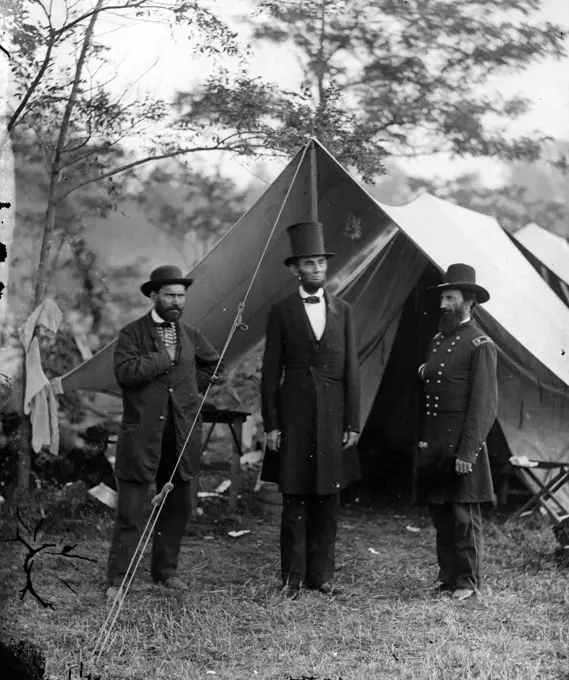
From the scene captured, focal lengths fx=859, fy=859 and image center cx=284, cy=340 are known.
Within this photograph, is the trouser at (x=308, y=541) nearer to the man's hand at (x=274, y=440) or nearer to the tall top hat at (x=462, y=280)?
the man's hand at (x=274, y=440)

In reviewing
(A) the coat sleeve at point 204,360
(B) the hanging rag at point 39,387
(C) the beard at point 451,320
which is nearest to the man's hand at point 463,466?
(C) the beard at point 451,320

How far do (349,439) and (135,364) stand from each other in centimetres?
118

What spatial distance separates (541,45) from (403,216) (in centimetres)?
406

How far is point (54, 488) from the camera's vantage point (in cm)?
651

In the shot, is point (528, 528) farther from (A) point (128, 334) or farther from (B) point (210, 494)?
(A) point (128, 334)

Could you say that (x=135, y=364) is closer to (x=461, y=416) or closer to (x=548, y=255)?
(x=461, y=416)

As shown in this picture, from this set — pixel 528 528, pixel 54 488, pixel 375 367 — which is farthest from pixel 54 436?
pixel 528 528

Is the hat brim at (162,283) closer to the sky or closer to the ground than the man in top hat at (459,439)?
closer to the sky

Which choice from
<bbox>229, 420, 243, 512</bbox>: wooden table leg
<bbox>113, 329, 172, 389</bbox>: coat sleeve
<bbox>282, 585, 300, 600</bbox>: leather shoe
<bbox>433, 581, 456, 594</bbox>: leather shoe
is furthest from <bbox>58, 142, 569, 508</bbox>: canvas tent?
<bbox>282, 585, 300, 600</bbox>: leather shoe

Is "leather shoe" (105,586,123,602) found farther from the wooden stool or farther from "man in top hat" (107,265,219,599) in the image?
the wooden stool

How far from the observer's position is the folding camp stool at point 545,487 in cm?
539

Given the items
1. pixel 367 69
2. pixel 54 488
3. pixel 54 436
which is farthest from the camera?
pixel 367 69

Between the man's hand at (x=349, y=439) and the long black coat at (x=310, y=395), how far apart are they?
0.10ft

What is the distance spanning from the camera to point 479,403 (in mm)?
4277
